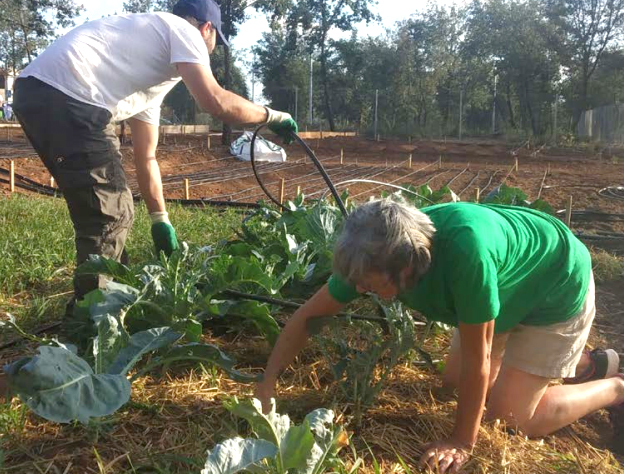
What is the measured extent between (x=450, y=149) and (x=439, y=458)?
2320 centimetres

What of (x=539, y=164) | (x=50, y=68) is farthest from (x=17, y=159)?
(x=539, y=164)

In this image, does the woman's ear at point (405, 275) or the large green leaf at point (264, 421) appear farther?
the woman's ear at point (405, 275)

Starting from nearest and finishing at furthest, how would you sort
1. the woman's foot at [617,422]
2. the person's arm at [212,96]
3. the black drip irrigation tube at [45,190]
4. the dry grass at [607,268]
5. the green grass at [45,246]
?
the woman's foot at [617,422]
the person's arm at [212,96]
the green grass at [45,246]
the dry grass at [607,268]
the black drip irrigation tube at [45,190]

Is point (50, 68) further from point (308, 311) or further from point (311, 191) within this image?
point (311, 191)

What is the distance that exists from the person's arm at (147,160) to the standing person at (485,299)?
144 centimetres

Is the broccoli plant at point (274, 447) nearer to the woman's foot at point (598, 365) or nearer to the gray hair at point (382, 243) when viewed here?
the gray hair at point (382, 243)

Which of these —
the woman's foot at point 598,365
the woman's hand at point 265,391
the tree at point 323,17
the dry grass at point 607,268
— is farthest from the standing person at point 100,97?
the tree at point 323,17

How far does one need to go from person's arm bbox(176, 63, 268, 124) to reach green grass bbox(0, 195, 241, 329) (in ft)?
4.07

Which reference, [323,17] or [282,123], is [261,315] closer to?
[282,123]

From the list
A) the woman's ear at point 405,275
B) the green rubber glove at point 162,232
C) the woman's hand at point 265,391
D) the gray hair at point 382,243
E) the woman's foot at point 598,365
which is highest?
the gray hair at point 382,243

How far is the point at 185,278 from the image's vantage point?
2.36 meters

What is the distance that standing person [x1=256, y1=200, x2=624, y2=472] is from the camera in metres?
1.60

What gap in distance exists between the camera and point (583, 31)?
1222 inches

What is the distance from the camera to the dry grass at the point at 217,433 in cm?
166
